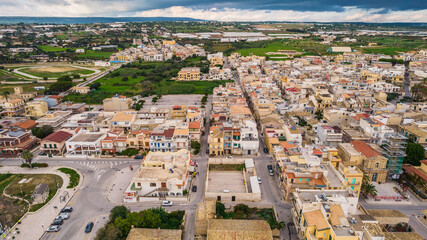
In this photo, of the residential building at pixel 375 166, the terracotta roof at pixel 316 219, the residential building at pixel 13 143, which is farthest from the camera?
the residential building at pixel 13 143

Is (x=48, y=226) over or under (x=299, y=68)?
under

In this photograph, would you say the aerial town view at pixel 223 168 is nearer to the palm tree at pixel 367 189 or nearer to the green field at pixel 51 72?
the palm tree at pixel 367 189

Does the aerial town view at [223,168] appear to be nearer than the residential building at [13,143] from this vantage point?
Yes

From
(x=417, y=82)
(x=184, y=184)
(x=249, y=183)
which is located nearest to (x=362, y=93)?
(x=417, y=82)

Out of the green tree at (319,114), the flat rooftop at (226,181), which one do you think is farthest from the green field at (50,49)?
Result: the flat rooftop at (226,181)

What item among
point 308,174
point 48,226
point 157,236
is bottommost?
point 48,226

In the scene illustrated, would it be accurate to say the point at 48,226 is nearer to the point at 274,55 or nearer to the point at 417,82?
the point at 417,82

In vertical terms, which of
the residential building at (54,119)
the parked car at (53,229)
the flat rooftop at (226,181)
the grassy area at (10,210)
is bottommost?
the grassy area at (10,210)

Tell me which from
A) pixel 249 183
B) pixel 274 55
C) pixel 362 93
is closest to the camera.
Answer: pixel 249 183
